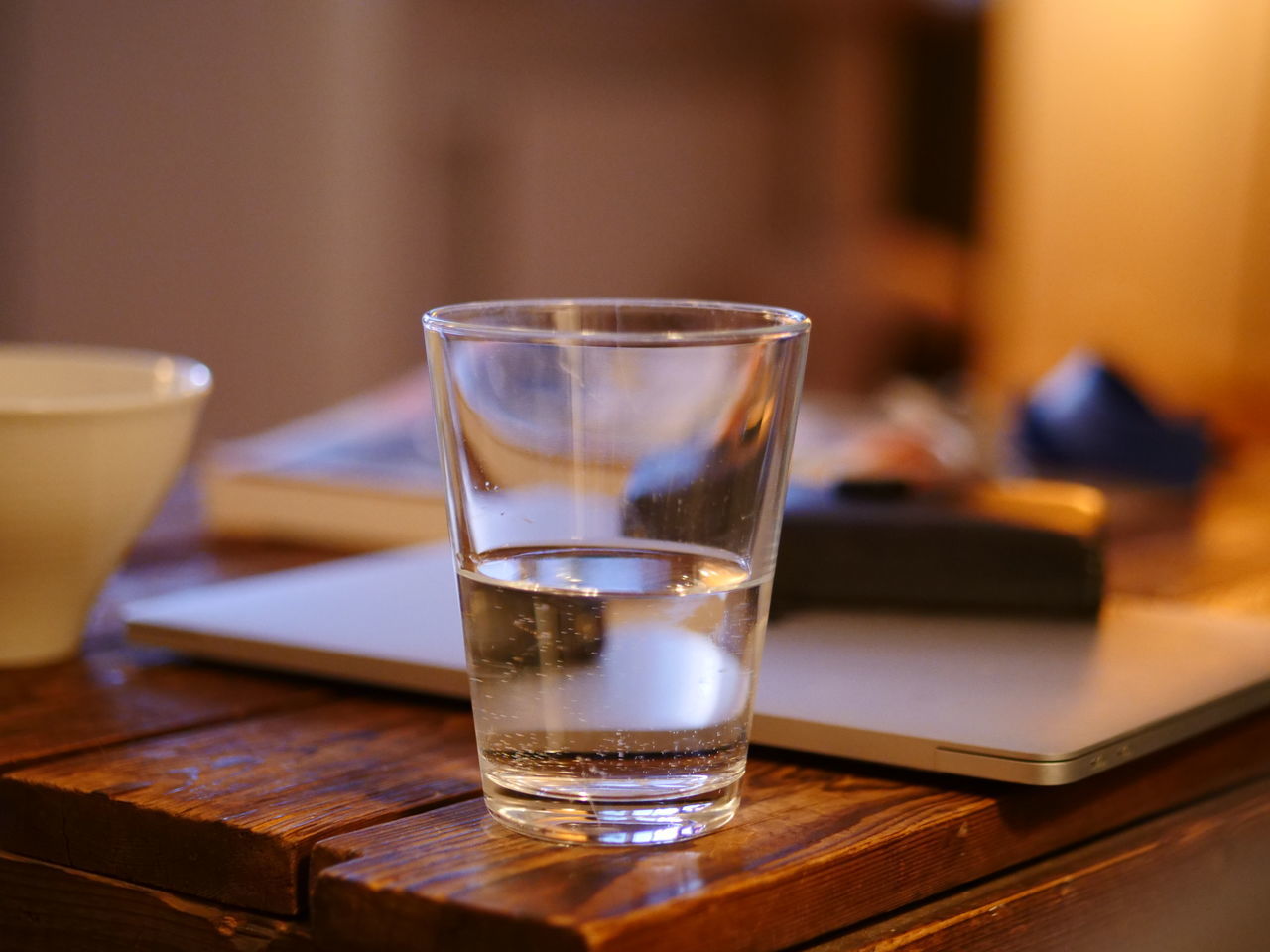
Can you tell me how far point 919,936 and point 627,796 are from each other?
108 mm

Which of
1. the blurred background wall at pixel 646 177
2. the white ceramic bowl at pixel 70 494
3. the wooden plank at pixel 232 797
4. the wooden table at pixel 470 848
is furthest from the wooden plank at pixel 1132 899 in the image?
the blurred background wall at pixel 646 177

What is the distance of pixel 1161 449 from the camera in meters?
1.25

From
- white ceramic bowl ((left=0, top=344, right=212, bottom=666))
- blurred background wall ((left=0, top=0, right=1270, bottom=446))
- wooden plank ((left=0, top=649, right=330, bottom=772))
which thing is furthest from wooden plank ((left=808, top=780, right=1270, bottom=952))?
blurred background wall ((left=0, top=0, right=1270, bottom=446))

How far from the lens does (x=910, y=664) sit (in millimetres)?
574

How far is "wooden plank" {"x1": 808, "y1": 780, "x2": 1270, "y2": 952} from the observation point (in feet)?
1.53

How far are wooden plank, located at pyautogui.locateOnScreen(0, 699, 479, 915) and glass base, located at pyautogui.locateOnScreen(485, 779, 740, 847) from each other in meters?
0.05

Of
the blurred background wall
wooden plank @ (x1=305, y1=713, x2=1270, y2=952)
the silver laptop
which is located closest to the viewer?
wooden plank @ (x1=305, y1=713, x2=1270, y2=952)

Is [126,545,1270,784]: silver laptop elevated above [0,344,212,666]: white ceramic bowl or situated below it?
below

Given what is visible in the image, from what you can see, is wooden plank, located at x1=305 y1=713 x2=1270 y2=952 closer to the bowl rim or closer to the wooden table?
the wooden table

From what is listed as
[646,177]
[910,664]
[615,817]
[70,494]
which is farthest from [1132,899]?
[646,177]

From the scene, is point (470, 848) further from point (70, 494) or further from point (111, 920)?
point (70, 494)

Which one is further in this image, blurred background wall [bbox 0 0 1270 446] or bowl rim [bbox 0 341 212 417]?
blurred background wall [bbox 0 0 1270 446]

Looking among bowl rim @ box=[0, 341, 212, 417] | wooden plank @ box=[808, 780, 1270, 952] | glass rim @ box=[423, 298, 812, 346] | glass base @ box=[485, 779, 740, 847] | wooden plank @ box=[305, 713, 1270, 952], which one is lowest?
wooden plank @ box=[808, 780, 1270, 952]

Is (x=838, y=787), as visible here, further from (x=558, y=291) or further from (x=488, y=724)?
(x=558, y=291)
